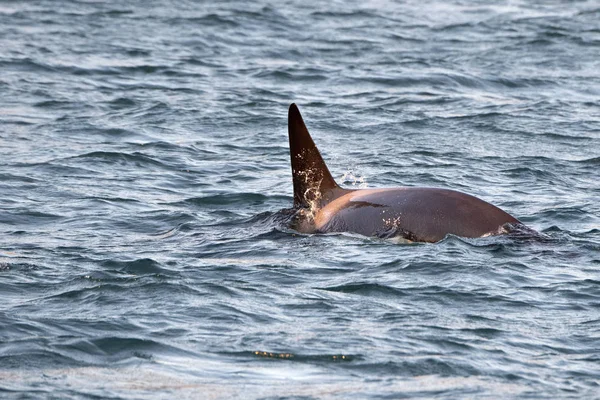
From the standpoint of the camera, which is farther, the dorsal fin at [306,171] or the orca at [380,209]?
the dorsal fin at [306,171]

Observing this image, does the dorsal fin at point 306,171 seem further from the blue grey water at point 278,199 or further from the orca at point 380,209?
the blue grey water at point 278,199

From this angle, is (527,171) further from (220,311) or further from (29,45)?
(29,45)

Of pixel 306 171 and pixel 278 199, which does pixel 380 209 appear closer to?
pixel 306 171

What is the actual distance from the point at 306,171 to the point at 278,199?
2.17m

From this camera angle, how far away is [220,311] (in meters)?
8.64

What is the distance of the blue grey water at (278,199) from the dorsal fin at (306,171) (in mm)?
410

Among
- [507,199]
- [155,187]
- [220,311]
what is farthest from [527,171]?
[220,311]

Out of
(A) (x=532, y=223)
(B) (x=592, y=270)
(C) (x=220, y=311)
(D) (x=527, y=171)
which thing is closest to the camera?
(C) (x=220, y=311)

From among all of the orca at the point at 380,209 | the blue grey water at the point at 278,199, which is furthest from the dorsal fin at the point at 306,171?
the blue grey water at the point at 278,199

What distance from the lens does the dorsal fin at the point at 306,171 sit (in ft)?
36.1

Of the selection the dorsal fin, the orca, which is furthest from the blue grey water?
the dorsal fin

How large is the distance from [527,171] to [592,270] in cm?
505

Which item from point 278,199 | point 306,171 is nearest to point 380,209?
point 306,171

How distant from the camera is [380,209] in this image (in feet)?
35.6
